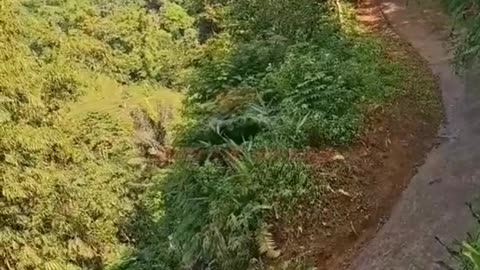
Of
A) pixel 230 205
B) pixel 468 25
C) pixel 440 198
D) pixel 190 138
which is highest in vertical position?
pixel 468 25

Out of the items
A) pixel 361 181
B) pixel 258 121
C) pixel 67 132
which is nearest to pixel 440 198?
pixel 361 181

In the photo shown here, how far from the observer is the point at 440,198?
5715 mm

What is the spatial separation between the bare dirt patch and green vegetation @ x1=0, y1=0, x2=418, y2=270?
0.15m

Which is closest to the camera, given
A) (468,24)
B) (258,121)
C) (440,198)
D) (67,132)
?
(440,198)

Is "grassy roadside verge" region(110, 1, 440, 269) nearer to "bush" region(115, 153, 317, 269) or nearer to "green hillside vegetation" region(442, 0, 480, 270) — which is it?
"bush" region(115, 153, 317, 269)

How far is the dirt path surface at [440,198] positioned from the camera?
5203mm

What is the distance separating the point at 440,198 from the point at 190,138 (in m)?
3.26

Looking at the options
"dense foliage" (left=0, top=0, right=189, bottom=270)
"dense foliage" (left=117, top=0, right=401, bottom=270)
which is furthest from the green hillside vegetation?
"dense foliage" (left=0, top=0, right=189, bottom=270)

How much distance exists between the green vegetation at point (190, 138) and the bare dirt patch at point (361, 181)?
15 centimetres

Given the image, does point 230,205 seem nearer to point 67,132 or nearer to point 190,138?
point 190,138

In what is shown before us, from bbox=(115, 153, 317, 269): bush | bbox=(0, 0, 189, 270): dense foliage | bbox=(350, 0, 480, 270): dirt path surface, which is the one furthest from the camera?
bbox=(0, 0, 189, 270): dense foliage

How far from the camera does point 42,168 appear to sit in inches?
365

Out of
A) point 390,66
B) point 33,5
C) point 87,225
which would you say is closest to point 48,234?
point 87,225

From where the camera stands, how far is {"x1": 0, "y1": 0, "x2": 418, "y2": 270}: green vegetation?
590cm
